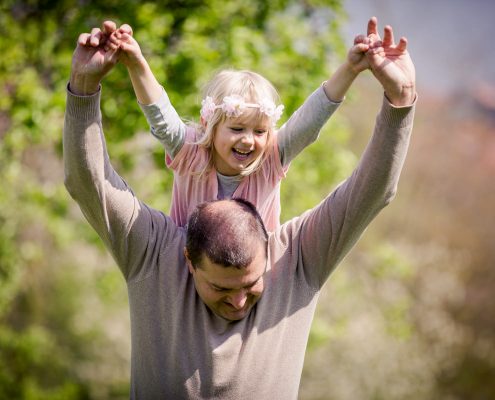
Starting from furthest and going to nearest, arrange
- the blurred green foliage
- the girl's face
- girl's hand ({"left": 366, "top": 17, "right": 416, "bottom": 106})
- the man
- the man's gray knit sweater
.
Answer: the blurred green foliage < the girl's face < the man's gray knit sweater < the man < girl's hand ({"left": 366, "top": 17, "right": 416, "bottom": 106})

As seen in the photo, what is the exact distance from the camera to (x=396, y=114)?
4.43ft

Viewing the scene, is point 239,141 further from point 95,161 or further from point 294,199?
point 294,199

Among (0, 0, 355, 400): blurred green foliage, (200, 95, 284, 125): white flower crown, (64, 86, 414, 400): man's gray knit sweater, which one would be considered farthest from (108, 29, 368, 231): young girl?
(0, 0, 355, 400): blurred green foliage

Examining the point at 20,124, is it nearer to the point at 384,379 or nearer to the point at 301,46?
the point at 301,46

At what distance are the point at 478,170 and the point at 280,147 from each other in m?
6.24

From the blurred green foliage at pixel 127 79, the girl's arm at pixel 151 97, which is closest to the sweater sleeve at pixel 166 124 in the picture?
the girl's arm at pixel 151 97

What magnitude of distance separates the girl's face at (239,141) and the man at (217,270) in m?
0.21

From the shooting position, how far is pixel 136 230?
1.57 metres

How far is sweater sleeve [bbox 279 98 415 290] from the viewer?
1.37 metres

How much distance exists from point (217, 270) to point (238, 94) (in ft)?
1.96

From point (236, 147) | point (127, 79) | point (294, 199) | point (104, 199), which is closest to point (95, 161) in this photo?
point (104, 199)

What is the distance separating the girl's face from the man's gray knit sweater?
241mm

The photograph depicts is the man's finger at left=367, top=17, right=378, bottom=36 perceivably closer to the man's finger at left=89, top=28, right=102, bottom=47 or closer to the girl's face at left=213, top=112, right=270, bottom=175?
the girl's face at left=213, top=112, right=270, bottom=175

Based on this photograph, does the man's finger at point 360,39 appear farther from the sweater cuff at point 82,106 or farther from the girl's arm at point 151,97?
the sweater cuff at point 82,106
